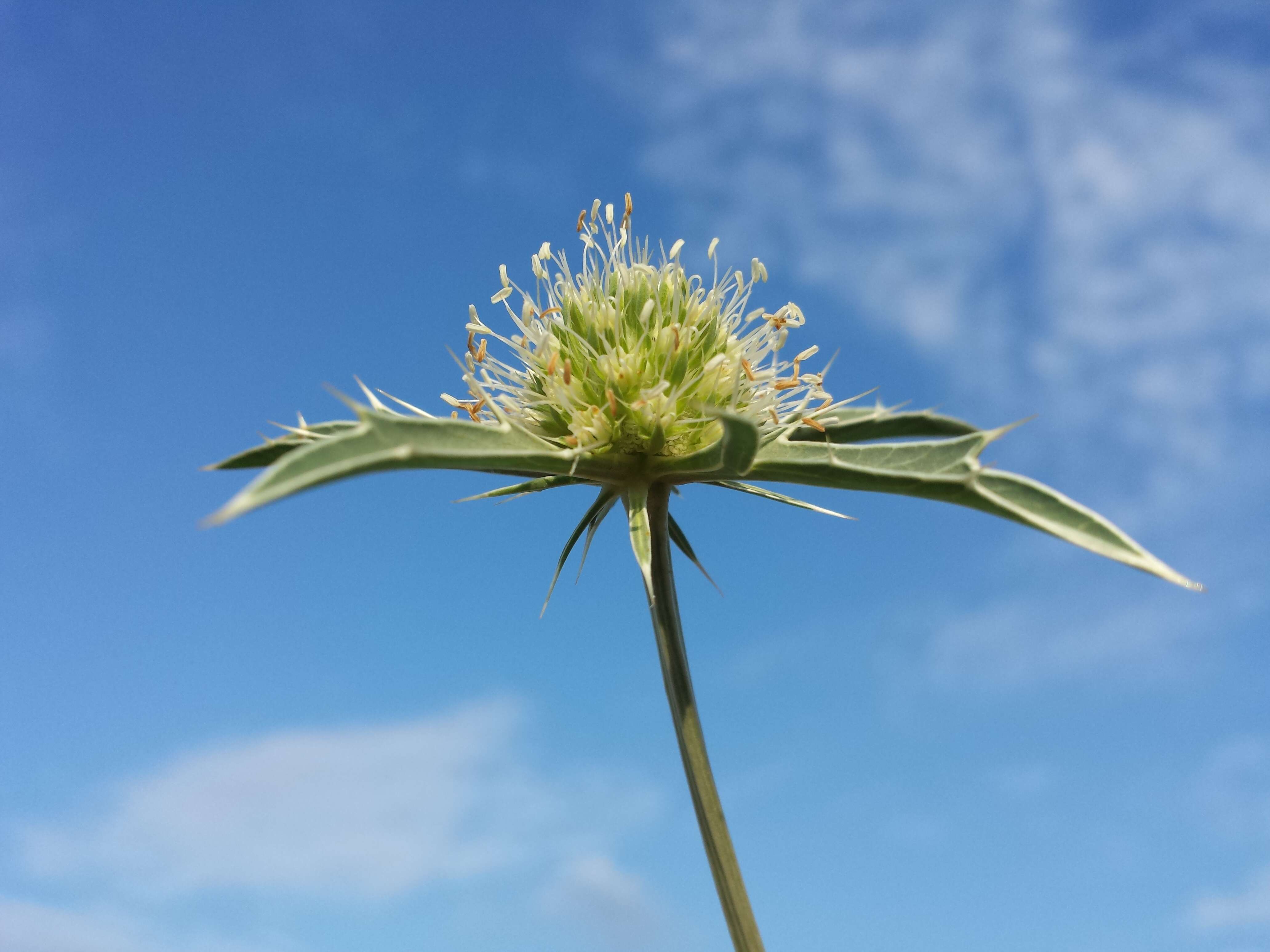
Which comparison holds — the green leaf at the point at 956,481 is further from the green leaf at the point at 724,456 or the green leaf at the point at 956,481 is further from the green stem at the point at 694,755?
the green stem at the point at 694,755

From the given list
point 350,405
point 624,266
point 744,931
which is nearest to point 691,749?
point 744,931

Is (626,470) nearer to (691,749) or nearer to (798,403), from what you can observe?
(798,403)

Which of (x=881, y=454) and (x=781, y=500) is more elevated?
(x=781, y=500)

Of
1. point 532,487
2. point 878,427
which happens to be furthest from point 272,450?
point 878,427

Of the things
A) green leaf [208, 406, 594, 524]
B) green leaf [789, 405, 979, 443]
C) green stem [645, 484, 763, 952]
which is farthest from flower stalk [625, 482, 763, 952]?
green leaf [789, 405, 979, 443]

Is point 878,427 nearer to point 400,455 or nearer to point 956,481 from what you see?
point 956,481

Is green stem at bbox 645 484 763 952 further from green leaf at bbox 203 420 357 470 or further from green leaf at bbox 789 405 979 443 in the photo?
green leaf at bbox 203 420 357 470
